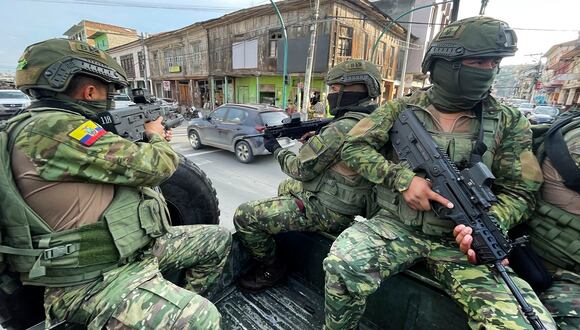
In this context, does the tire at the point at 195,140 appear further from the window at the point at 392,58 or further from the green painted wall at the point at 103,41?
the green painted wall at the point at 103,41

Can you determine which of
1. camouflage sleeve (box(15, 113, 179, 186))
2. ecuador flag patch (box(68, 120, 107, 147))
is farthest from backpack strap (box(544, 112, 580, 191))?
ecuador flag patch (box(68, 120, 107, 147))

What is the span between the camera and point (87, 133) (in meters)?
1.23

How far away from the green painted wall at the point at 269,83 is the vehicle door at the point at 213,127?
9.98 m

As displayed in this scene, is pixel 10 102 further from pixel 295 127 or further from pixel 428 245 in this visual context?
pixel 428 245

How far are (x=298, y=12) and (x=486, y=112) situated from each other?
16077 millimetres

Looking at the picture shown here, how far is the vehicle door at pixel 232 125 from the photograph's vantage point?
7164 mm

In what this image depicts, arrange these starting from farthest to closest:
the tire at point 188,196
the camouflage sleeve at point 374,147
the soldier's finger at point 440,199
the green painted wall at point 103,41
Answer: the green painted wall at point 103,41
the tire at point 188,196
the camouflage sleeve at point 374,147
the soldier's finger at point 440,199

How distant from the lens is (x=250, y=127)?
6.98 metres

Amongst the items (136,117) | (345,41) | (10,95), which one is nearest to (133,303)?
(136,117)

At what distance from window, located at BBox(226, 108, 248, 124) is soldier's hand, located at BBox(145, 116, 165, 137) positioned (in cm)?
537

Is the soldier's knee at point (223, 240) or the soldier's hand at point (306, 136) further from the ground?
the soldier's hand at point (306, 136)

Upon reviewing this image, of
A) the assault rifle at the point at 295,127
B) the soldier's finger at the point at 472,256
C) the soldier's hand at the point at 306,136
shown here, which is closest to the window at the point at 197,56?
the assault rifle at the point at 295,127

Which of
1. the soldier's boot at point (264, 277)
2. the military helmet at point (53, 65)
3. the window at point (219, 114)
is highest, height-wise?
the military helmet at point (53, 65)

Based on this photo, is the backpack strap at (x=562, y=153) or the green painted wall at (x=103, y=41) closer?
the backpack strap at (x=562, y=153)
